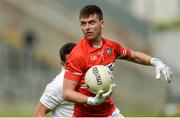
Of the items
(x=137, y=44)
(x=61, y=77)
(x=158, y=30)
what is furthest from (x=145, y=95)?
(x=61, y=77)

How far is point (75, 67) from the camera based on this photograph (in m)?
12.0

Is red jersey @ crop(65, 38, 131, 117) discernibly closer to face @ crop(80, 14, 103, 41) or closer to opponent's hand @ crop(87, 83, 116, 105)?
face @ crop(80, 14, 103, 41)

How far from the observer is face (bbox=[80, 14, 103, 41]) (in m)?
12.1

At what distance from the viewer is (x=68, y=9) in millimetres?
34219

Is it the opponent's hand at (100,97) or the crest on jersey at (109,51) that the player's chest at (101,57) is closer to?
the crest on jersey at (109,51)

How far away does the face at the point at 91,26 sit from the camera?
12.1 meters

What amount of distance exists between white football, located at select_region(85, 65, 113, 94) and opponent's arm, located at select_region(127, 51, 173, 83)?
2.31 ft

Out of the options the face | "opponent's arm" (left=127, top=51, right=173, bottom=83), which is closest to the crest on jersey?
the face

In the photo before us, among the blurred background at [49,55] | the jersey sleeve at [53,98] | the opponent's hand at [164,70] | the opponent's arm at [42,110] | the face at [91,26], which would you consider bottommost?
the blurred background at [49,55]

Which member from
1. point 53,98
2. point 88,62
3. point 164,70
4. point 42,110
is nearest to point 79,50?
point 88,62

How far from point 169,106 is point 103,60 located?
17.8 meters

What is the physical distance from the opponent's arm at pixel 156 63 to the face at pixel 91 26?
3.07ft

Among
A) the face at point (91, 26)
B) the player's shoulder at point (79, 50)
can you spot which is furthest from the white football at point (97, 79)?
the face at point (91, 26)

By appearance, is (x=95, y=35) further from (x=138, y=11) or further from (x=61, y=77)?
(x=138, y=11)
